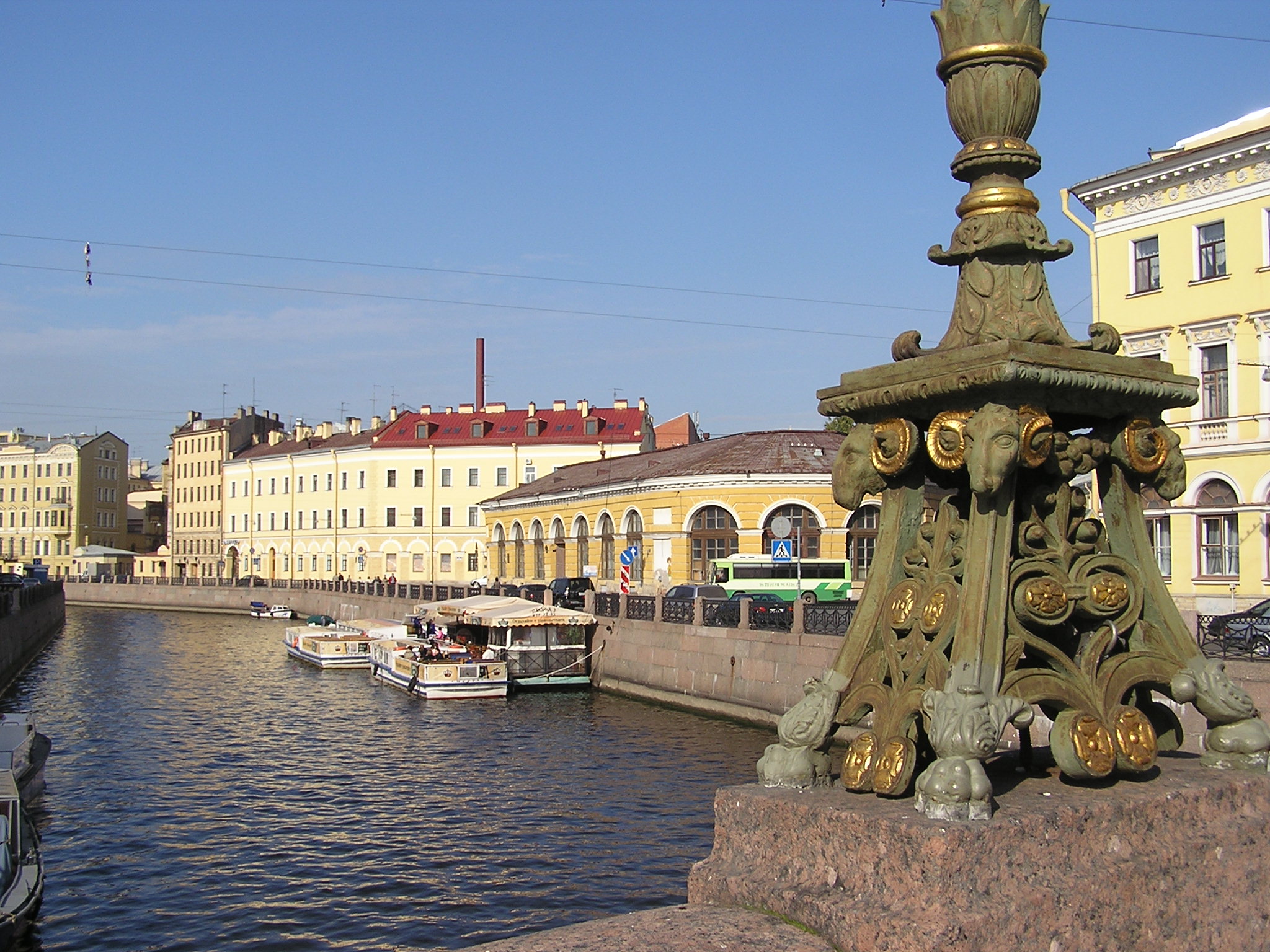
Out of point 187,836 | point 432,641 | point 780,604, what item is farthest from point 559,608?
point 187,836

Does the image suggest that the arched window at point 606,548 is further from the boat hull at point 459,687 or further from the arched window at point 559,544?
the boat hull at point 459,687

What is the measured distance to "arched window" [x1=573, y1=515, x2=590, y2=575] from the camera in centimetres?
4544

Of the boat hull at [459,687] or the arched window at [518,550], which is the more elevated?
the arched window at [518,550]

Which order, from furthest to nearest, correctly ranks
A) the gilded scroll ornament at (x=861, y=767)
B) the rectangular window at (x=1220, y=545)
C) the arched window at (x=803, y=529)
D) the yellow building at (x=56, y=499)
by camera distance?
the yellow building at (x=56, y=499), the arched window at (x=803, y=529), the rectangular window at (x=1220, y=545), the gilded scroll ornament at (x=861, y=767)

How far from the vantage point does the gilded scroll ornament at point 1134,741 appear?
4395 millimetres

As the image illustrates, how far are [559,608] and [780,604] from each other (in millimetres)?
7159

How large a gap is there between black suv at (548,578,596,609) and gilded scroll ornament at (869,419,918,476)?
29.7m

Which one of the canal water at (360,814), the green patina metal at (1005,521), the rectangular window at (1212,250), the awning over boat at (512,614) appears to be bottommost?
the canal water at (360,814)

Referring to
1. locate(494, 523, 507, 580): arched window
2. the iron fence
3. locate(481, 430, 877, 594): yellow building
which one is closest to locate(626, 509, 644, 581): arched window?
locate(481, 430, 877, 594): yellow building

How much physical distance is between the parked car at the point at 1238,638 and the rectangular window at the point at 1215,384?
27.8 ft

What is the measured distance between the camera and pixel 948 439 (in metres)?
4.51

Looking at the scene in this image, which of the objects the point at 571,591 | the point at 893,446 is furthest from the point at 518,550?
the point at 893,446

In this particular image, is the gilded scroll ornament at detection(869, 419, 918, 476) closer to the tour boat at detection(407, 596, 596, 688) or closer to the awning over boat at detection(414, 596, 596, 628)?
the tour boat at detection(407, 596, 596, 688)

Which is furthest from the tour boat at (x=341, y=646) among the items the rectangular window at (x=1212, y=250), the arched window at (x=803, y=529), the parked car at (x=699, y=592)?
the rectangular window at (x=1212, y=250)
